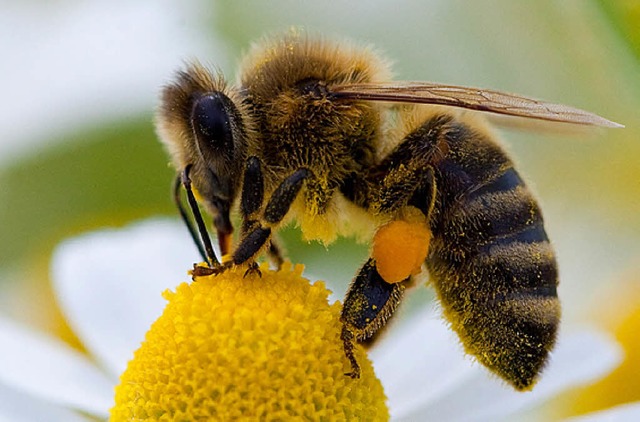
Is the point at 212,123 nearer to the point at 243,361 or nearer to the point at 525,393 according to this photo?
the point at 243,361

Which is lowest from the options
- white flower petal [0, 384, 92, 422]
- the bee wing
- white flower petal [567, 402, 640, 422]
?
white flower petal [567, 402, 640, 422]

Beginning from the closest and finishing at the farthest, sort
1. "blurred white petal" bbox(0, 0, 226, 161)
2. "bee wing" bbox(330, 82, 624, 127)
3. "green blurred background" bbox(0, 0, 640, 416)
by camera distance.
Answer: "bee wing" bbox(330, 82, 624, 127)
"green blurred background" bbox(0, 0, 640, 416)
"blurred white petal" bbox(0, 0, 226, 161)

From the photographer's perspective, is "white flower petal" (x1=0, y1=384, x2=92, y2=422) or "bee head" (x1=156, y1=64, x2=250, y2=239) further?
"white flower petal" (x1=0, y1=384, x2=92, y2=422)

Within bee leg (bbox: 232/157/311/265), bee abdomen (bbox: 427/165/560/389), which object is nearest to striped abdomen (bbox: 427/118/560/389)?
bee abdomen (bbox: 427/165/560/389)

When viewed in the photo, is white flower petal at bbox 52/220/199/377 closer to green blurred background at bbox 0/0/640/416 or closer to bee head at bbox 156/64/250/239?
A: green blurred background at bbox 0/0/640/416

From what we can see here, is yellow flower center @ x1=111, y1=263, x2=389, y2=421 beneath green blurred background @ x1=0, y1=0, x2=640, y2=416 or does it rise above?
beneath

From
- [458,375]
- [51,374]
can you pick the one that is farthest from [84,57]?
[458,375]

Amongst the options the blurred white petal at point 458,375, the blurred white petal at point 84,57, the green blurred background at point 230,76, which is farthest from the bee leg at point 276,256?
the blurred white petal at point 84,57
